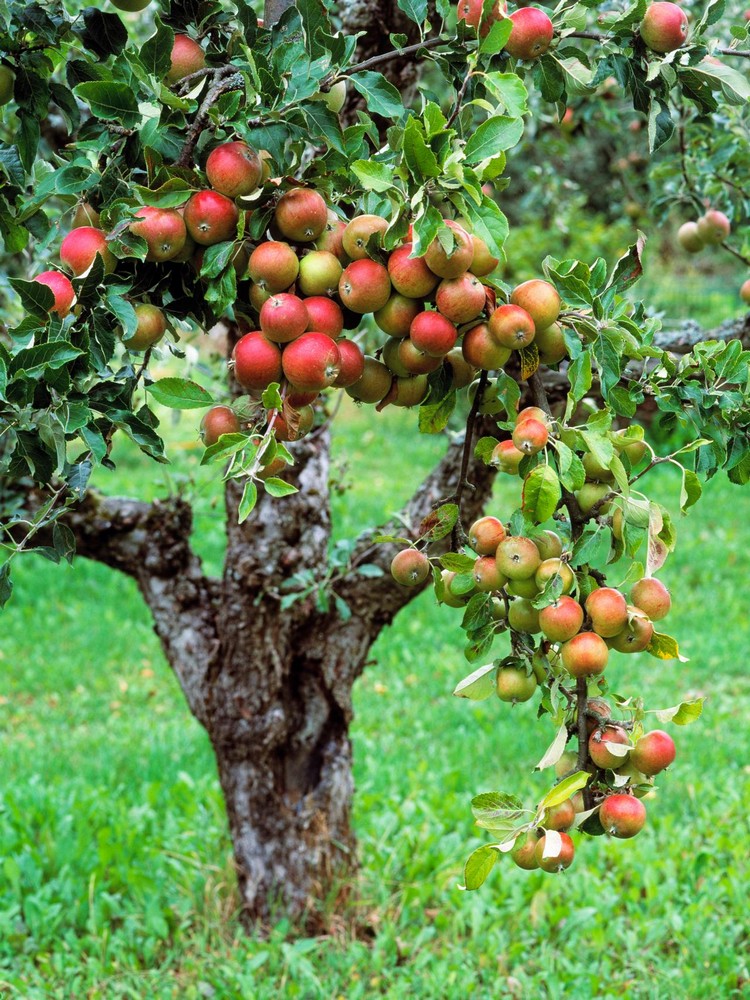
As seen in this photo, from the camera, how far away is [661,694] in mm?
4199

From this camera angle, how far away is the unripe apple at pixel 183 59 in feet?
3.78

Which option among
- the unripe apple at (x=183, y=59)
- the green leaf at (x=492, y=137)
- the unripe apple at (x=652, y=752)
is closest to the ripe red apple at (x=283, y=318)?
the green leaf at (x=492, y=137)

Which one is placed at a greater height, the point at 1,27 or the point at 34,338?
the point at 1,27

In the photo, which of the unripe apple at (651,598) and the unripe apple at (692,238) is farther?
the unripe apple at (692,238)

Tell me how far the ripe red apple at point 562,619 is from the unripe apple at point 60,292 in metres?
0.58

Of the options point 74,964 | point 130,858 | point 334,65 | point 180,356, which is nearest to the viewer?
point 334,65

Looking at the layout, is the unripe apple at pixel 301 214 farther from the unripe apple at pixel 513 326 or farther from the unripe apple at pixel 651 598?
the unripe apple at pixel 651 598

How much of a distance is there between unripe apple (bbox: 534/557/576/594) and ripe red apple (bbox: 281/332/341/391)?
0.30 metres

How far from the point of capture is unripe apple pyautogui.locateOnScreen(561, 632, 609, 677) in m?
1.04

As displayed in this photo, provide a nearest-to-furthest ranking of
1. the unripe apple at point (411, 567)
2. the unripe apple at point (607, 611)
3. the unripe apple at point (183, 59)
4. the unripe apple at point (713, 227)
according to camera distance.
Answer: the unripe apple at point (607, 611) < the unripe apple at point (183, 59) < the unripe apple at point (411, 567) < the unripe apple at point (713, 227)

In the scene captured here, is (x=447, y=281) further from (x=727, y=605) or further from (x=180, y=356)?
(x=727, y=605)

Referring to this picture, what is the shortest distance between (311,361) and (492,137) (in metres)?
0.28

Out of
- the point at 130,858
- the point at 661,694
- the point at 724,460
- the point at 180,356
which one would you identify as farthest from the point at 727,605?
the point at 180,356

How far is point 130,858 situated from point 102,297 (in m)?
2.22
